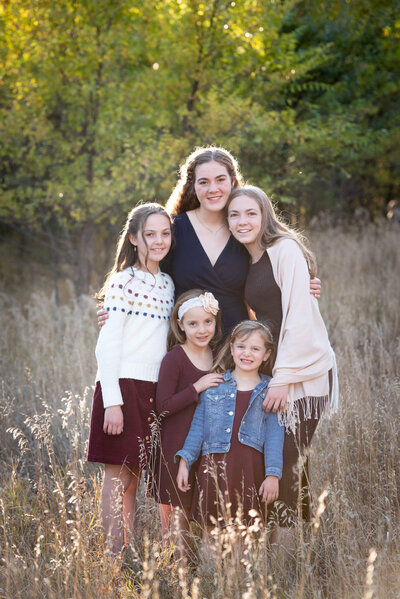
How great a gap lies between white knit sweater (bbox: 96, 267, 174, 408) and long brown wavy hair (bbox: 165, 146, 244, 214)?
2.07 ft

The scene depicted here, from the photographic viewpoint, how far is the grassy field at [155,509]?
242cm

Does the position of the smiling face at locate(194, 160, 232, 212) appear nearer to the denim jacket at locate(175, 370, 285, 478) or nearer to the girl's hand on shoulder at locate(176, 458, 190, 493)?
the denim jacket at locate(175, 370, 285, 478)

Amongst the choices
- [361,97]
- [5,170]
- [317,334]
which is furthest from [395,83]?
[317,334]

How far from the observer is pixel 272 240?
3049 millimetres

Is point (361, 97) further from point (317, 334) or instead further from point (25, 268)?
point (317, 334)

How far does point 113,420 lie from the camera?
2979mm

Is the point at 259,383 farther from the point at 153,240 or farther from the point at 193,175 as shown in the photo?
the point at 193,175

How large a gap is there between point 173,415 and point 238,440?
36 centimetres

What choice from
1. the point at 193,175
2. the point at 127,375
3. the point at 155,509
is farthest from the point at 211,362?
the point at 193,175

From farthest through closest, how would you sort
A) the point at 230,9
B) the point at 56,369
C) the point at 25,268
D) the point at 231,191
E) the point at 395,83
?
the point at 25,268
the point at 395,83
the point at 230,9
the point at 56,369
the point at 231,191

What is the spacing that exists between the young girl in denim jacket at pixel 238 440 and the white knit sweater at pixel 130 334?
358mm

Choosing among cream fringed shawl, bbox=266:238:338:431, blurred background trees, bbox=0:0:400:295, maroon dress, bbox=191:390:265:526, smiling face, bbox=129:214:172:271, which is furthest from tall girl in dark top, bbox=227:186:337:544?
blurred background trees, bbox=0:0:400:295

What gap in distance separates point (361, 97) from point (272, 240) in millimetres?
8505

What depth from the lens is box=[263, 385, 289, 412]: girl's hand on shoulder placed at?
9.25 ft
